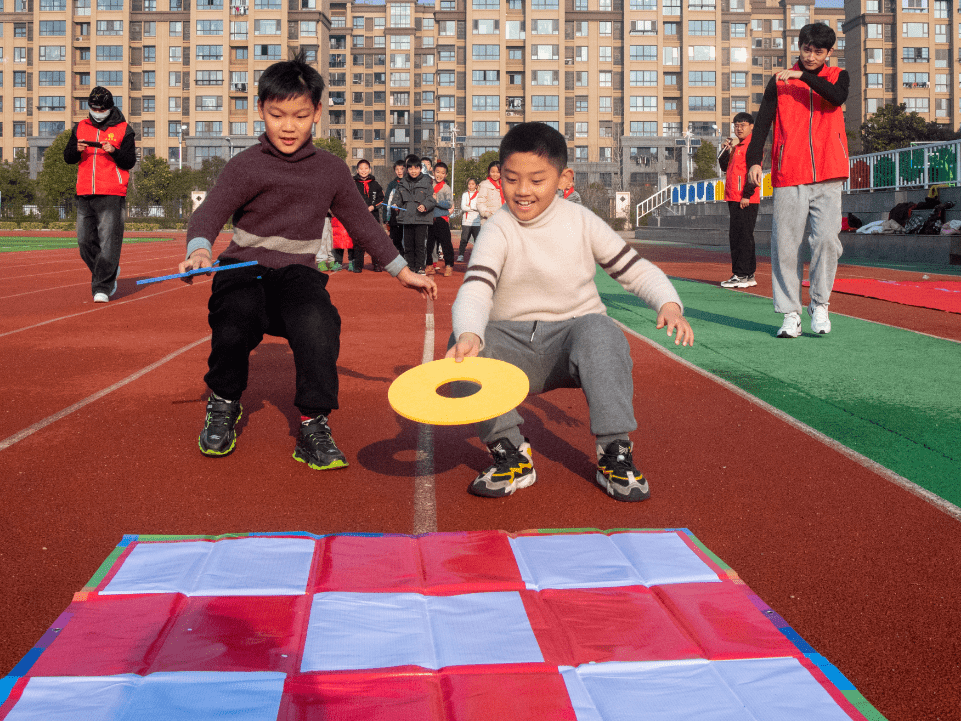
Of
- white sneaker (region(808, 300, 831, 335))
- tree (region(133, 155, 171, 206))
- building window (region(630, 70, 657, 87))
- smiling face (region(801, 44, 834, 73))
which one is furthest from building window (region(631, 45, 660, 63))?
white sneaker (region(808, 300, 831, 335))

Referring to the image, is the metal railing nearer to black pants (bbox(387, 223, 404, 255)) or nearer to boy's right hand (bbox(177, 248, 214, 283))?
black pants (bbox(387, 223, 404, 255))

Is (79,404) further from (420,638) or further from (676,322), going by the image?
(420,638)

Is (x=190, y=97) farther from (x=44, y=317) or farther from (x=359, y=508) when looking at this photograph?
(x=359, y=508)

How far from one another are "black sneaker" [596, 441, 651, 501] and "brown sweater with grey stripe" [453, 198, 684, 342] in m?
0.60

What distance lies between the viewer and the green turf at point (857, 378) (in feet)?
13.9

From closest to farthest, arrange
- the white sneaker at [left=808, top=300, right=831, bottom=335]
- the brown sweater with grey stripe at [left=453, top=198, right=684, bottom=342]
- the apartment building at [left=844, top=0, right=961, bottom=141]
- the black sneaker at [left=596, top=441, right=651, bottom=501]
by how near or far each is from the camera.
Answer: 1. the black sneaker at [left=596, top=441, right=651, bottom=501]
2. the brown sweater with grey stripe at [left=453, top=198, right=684, bottom=342]
3. the white sneaker at [left=808, top=300, right=831, bottom=335]
4. the apartment building at [left=844, top=0, right=961, bottom=141]

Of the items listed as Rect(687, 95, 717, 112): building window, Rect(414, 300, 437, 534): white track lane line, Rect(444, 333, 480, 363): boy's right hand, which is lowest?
Rect(414, 300, 437, 534): white track lane line

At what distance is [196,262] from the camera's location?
384cm

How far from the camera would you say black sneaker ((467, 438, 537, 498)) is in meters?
3.60

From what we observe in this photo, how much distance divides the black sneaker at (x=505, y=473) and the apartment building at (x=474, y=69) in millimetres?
84041

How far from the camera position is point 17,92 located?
8994cm

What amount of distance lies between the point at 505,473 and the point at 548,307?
73cm

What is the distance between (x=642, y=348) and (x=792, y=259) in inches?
54.2

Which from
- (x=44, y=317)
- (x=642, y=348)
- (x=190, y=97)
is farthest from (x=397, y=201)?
(x=190, y=97)
